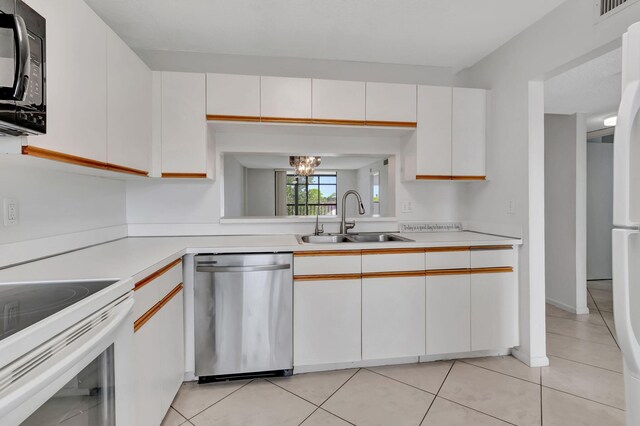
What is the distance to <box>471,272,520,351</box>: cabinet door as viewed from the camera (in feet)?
7.81

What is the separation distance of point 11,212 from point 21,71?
0.80 meters

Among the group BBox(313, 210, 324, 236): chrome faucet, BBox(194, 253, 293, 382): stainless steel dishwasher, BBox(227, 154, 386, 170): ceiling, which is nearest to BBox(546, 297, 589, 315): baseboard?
BBox(227, 154, 386, 170): ceiling

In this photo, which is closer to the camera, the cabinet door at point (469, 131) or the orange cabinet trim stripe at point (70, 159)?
the orange cabinet trim stripe at point (70, 159)

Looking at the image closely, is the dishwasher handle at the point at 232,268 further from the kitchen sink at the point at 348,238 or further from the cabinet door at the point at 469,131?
the cabinet door at the point at 469,131

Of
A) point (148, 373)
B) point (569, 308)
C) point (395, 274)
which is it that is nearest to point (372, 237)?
point (395, 274)

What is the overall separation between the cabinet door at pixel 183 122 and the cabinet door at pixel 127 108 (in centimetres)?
11

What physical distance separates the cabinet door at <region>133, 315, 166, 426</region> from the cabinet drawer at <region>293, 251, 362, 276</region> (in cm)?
88

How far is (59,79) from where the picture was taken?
1277 mm

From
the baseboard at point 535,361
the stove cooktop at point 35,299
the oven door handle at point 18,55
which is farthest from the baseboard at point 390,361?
the oven door handle at point 18,55

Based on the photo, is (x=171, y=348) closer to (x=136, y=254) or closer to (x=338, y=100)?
(x=136, y=254)

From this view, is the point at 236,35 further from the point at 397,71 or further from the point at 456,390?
the point at 456,390

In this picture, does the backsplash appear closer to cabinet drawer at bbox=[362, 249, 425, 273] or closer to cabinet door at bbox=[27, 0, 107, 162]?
cabinet drawer at bbox=[362, 249, 425, 273]

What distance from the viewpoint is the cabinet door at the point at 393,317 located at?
2240 millimetres

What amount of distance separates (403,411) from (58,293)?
68.8 inches
